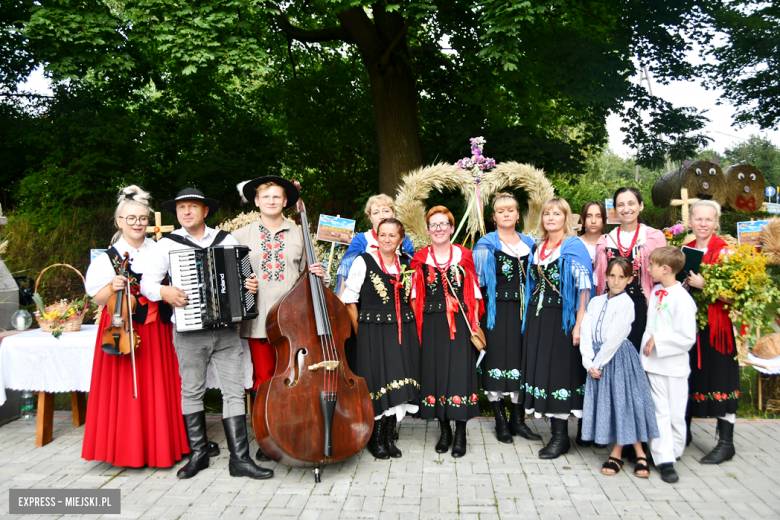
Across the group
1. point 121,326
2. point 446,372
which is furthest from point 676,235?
point 121,326

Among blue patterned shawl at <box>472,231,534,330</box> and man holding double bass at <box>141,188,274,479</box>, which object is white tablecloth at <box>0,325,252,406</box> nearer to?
man holding double bass at <box>141,188,274,479</box>

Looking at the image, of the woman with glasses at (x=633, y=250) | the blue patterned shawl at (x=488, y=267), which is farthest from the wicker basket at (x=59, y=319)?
the woman with glasses at (x=633, y=250)

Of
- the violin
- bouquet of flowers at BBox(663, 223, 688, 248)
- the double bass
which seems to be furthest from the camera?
bouquet of flowers at BBox(663, 223, 688, 248)

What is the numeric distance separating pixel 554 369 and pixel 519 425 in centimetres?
75

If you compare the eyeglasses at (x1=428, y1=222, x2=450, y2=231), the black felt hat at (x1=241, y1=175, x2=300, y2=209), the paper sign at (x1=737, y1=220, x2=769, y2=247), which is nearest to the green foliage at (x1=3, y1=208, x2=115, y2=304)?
the black felt hat at (x1=241, y1=175, x2=300, y2=209)

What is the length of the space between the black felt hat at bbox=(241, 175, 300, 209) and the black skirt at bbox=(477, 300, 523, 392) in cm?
177

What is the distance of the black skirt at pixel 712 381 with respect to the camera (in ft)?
12.6

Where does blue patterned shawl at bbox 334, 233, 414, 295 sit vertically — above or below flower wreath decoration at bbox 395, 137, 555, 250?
below

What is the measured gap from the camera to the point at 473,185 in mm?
5039

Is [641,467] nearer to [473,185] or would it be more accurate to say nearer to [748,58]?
[473,185]

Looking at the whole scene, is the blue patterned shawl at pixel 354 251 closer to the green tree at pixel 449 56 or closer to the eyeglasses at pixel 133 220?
the eyeglasses at pixel 133 220

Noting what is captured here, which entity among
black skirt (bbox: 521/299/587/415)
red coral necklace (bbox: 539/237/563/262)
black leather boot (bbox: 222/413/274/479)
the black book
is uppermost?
red coral necklace (bbox: 539/237/563/262)

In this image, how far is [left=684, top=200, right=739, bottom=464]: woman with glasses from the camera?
12.5 ft

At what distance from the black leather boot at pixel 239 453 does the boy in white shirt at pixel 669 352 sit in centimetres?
265
